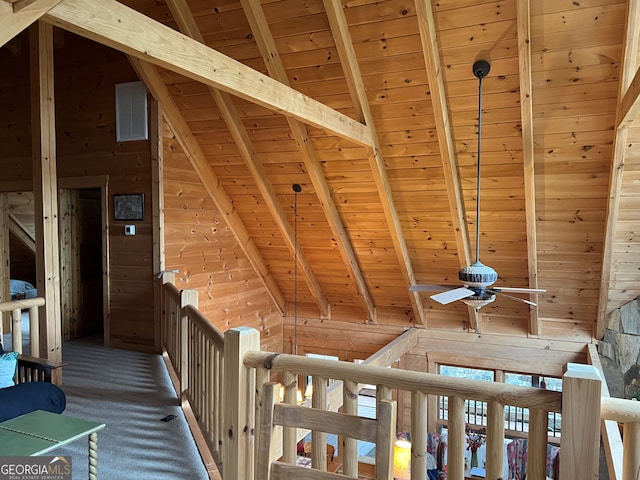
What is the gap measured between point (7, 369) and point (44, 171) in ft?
5.26

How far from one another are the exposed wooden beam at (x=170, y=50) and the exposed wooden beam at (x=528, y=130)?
4.99ft

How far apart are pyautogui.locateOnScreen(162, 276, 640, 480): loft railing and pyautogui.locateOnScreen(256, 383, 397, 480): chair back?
0.79 ft

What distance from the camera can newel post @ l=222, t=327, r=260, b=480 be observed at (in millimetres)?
2225

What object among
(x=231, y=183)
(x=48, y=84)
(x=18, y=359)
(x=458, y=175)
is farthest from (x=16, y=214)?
(x=458, y=175)

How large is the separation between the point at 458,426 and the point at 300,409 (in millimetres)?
606

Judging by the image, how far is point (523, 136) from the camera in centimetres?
418

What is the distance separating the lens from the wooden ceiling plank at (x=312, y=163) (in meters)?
3.98

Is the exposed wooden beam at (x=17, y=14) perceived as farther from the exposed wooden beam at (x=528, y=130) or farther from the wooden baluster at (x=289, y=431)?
the exposed wooden beam at (x=528, y=130)

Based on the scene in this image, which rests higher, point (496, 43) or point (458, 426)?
point (496, 43)

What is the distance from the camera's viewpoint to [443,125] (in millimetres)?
4234

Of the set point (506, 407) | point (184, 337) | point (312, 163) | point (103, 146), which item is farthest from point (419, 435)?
point (506, 407)

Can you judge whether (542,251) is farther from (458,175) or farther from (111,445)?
(111,445)

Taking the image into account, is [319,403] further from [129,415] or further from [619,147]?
[619,147]

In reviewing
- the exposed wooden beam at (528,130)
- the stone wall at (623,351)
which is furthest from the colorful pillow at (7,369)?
the stone wall at (623,351)
